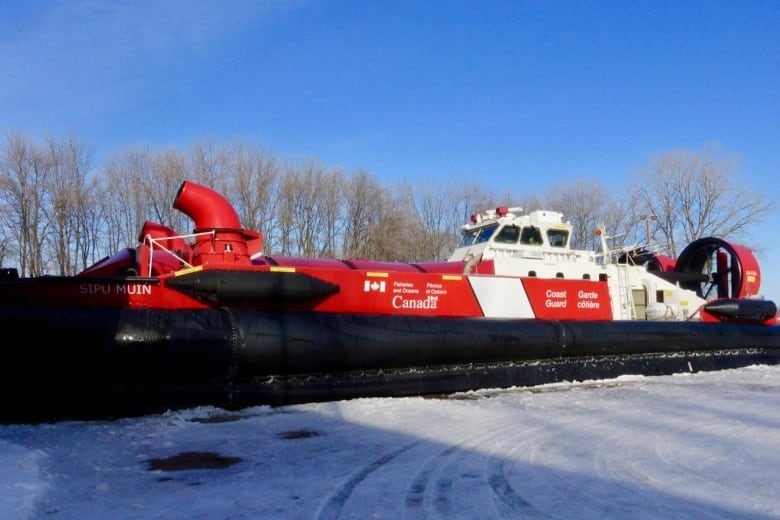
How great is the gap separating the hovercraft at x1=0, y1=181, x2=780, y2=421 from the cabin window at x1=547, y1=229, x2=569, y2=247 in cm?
2

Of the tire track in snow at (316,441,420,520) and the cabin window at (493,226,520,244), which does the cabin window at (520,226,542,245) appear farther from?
the tire track in snow at (316,441,420,520)

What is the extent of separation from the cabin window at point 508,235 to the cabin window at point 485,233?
121mm

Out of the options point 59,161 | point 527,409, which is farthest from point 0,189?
point 527,409

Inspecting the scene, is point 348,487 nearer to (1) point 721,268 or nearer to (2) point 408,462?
(2) point 408,462

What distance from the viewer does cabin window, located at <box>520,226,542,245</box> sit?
9.85 m

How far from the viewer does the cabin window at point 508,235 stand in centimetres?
966

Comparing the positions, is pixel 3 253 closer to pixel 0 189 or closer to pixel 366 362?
pixel 0 189

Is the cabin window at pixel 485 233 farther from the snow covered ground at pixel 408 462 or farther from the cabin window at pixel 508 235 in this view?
the snow covered ground at pixel 408 462

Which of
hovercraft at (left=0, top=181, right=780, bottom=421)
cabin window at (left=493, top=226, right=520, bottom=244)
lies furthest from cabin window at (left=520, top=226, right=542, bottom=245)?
cabin window at (left=493, top=226, right=520, bottom=244)

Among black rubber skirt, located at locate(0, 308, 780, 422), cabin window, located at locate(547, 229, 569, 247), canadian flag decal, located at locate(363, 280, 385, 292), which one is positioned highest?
cabin window, located at locate(547, 229, 569, 247)

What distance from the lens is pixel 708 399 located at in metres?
7.07

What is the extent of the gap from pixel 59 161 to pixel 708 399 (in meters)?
24.6

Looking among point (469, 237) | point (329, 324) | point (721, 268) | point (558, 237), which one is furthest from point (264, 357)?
point (721, 268)

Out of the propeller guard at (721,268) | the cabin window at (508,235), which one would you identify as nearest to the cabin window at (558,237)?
the cabin window at (508,235)
